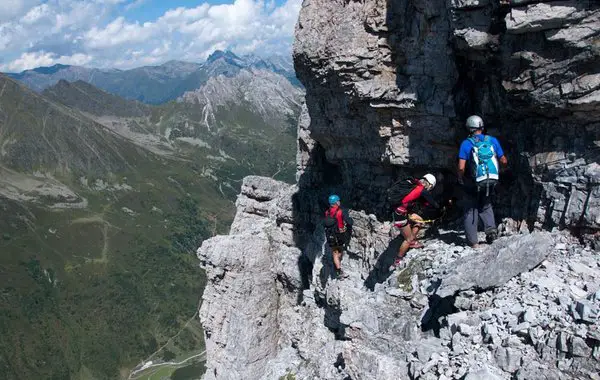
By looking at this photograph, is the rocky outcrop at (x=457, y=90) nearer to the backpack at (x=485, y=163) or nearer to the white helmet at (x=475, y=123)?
the white helmet at (x=475, y=123)

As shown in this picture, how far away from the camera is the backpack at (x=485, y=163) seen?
16406 mm

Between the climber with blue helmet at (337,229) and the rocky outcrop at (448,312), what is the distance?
1.87 ft

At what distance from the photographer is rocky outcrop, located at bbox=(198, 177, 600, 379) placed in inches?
455

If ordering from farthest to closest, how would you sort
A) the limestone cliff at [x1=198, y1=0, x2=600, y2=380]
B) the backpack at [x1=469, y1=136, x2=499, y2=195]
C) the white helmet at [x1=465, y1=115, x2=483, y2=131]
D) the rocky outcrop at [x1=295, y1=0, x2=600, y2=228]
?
the white helmet at [x1=465, y1=115, x2=483, y2=131]
the backpack at [x1=469, y1=136, x2=499, y2=195]
the rocky outcrop at [x1=295, y1=0, x2=600, y2=228]
the limestone cliff at [x1=198, y1=0, x2=600, y2=380]

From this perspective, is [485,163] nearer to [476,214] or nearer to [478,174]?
[478,174]

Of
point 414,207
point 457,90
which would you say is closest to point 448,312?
point 414,207

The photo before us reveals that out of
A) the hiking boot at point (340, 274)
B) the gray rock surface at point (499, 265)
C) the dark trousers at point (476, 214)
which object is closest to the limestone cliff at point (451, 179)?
the gray rock surface at point (499, 265)

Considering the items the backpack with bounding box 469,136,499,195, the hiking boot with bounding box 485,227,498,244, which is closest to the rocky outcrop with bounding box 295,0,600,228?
the hiking boot with bounding box 485,227,498,244

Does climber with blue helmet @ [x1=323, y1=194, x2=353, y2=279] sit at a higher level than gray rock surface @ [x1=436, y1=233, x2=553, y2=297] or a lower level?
lower

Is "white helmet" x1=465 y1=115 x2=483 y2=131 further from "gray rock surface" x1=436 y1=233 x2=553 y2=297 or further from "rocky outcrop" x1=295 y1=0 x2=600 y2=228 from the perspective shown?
"gray rock surface" x1=436 y1=233 x2=553 y2=297

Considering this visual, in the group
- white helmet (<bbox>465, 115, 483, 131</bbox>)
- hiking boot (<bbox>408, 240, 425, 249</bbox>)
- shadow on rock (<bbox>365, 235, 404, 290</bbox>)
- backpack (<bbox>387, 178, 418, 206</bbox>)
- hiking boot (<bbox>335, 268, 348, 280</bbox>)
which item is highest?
white helmet (<bbox>465, 115, 483, 131</bbox>)

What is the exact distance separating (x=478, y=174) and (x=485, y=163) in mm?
449

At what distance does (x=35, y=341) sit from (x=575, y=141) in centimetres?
22434

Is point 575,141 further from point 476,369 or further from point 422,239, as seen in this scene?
point 476,369
